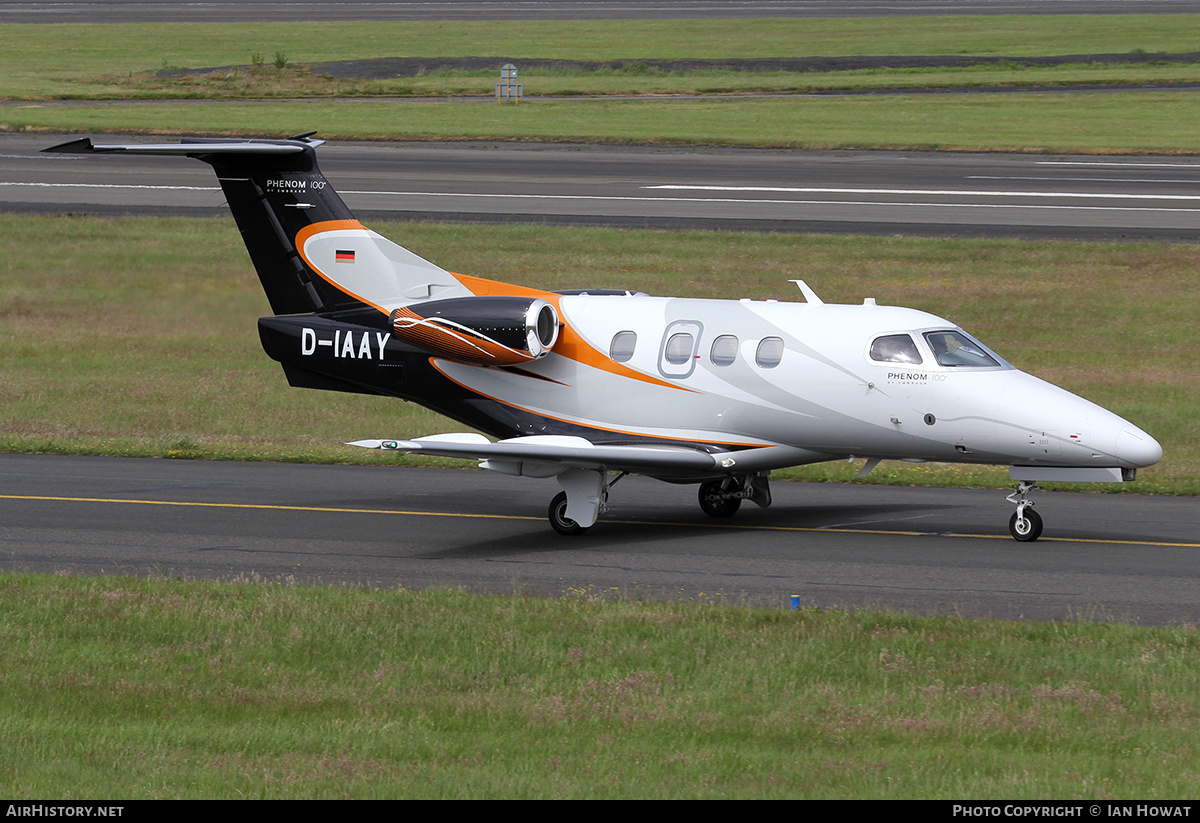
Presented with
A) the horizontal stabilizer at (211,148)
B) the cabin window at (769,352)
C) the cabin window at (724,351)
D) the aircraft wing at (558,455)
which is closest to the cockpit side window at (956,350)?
the cabin window at (769,352)

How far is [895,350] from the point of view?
18156mm

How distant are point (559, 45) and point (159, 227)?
45.3m

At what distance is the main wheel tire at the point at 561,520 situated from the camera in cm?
1884

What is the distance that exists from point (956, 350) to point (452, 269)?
22.1 m

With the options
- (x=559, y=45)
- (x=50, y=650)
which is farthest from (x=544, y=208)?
(x=559, y=45)

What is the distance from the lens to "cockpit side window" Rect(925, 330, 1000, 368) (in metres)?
18.0

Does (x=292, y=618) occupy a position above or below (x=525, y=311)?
below

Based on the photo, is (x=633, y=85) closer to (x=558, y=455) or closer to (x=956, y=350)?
(x=956, y=350)

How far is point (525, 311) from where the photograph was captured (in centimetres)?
1912

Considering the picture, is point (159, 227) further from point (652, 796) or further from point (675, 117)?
point (652, 796)

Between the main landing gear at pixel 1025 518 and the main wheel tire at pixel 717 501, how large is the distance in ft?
12.2

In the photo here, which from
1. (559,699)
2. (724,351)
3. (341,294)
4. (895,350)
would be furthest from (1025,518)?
(341,294)

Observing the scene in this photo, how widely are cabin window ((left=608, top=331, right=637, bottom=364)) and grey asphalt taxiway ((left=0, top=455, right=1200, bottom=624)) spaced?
7.46ft

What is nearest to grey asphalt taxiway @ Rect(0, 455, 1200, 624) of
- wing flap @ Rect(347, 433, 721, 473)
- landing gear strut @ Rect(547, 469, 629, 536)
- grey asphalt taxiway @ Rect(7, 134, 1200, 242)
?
landing gear strut @ Rect(547, 469, 629, 536)
